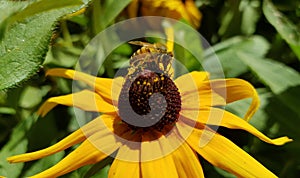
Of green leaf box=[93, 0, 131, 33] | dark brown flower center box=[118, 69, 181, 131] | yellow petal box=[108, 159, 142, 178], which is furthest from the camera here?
green leaf box=[93, 0, 131, 33]

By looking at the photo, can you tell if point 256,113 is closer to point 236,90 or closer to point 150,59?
point 236,90

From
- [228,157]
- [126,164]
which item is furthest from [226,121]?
[126,164]

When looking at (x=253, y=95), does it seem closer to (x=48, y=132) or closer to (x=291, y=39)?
(x=291, y=39)

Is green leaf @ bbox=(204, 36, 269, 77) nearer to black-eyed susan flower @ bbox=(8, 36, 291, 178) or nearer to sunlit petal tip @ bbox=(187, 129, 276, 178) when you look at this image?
black-eyed susan flower @ bbox=(8, 36, 291, 178)

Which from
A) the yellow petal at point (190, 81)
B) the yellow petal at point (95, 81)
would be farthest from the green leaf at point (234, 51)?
the yellow petal at point (95, 81)

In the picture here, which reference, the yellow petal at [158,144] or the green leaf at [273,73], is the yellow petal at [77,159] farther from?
the green leaf at [273,73]

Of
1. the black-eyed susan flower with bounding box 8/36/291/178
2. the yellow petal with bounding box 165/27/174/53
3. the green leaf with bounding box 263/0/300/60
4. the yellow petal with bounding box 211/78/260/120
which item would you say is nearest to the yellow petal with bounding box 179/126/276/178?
the black-eyed susan flower with bounding box 8/36/291/178
